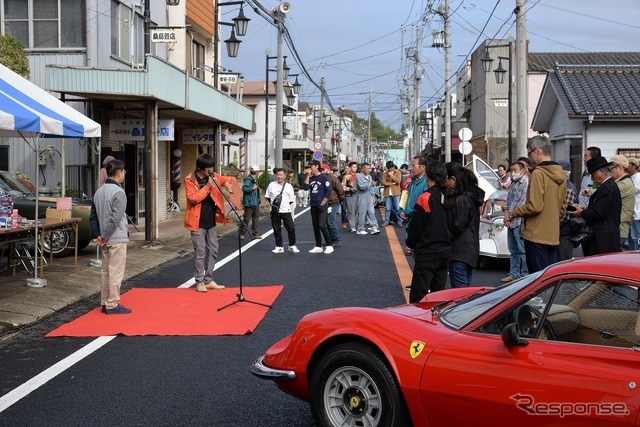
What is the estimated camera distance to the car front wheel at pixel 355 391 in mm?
4414

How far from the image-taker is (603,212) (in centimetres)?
862

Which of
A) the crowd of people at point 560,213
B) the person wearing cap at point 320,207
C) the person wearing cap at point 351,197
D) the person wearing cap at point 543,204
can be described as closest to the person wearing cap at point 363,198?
the person wearing cap at point 351,197

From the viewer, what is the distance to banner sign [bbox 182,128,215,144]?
25.3 metres

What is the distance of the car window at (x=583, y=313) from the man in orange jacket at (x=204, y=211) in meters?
7.14

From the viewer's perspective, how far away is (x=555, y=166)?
8.12 meters

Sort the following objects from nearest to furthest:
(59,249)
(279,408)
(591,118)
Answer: (279,408) → (59,249) → (591,118)

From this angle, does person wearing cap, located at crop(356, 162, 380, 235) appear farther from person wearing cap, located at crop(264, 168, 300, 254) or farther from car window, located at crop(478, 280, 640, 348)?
car window, located at crop(478, 280, 640, 348)

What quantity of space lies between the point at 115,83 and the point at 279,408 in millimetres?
11734

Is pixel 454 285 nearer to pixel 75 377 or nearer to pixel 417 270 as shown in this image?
pixel 417 270

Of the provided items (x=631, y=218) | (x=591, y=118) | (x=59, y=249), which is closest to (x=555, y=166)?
(x=631, y=218)

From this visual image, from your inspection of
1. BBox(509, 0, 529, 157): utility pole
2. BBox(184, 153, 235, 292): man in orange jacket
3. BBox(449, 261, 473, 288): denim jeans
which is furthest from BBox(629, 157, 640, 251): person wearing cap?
BBox(184, 153, 235, 292): man in orange jacket

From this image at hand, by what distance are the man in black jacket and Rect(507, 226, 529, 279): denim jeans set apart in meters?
3.51

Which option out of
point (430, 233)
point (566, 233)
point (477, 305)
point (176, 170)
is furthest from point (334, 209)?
point (477, 305)

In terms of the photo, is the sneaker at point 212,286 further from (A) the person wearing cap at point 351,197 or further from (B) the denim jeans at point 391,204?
(B) the denim jeans at point 391,204
